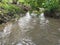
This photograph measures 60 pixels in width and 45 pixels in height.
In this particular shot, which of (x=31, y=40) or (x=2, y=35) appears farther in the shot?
(x=2, y=35)

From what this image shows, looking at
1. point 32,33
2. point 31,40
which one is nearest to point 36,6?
point 32,33

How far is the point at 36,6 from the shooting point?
40.2 m

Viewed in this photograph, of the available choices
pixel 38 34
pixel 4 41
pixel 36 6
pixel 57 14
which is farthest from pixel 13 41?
pixel 36 6

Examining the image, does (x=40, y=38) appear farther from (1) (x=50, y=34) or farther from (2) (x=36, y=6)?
(2) (x=36, y=6)

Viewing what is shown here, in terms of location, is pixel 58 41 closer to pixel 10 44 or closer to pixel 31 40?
pixel 31 40

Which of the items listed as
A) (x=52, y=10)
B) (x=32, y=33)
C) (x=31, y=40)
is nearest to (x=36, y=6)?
(x=52, y=10)

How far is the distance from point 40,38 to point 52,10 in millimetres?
17001

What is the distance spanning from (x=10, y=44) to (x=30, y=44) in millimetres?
1611

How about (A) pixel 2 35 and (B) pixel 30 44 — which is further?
(A) pixel 2 35

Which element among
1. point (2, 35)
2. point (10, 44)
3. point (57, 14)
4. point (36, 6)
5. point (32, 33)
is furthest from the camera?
point (36, 6)

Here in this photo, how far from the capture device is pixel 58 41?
1745 cm

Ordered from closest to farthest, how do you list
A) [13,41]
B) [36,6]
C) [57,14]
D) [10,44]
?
[10,44] → [13,41] → [57,14] → [36,6]

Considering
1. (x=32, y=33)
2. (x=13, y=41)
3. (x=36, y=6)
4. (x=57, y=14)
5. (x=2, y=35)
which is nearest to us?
(x=13, y=41)

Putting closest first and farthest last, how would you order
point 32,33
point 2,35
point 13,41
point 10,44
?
point 10,44 → point 13,41 → point 2,35 → point 32,33
